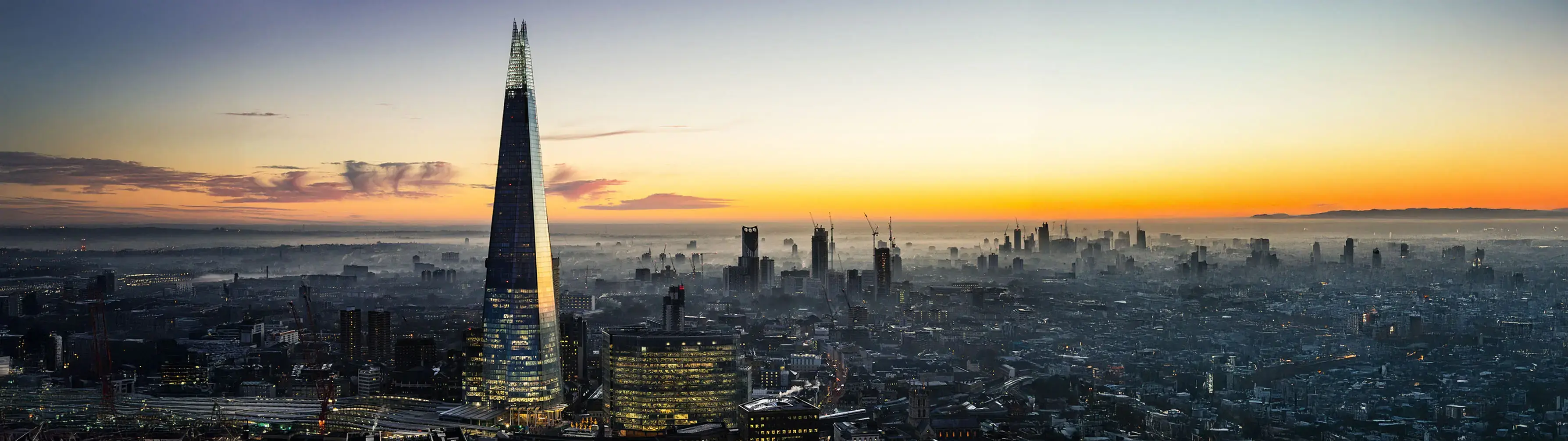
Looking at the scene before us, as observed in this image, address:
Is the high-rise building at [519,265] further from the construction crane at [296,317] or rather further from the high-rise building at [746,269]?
the high-rise building at [746,269]

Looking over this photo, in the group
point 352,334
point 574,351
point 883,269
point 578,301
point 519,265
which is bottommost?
point 574,351

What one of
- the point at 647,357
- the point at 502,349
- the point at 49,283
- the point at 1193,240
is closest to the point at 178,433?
the point at 502,349

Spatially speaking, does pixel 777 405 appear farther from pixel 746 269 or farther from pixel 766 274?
pixel 766 274

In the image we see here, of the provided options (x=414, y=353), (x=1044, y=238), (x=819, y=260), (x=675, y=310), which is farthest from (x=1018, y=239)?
(x=414, y=353)

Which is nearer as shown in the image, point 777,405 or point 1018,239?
point 777,405

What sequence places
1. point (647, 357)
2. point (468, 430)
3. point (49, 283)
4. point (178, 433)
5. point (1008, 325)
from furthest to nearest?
1. point (1008, 325)
2. point (49, 283)
3. point (647, 357)
4. point (468, 430)
5. point (178, 433)

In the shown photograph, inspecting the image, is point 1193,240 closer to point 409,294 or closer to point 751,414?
point 751,414

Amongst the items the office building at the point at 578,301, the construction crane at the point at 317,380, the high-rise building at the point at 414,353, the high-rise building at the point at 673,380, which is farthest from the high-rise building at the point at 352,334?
the high-rise building at the point at 673,380
